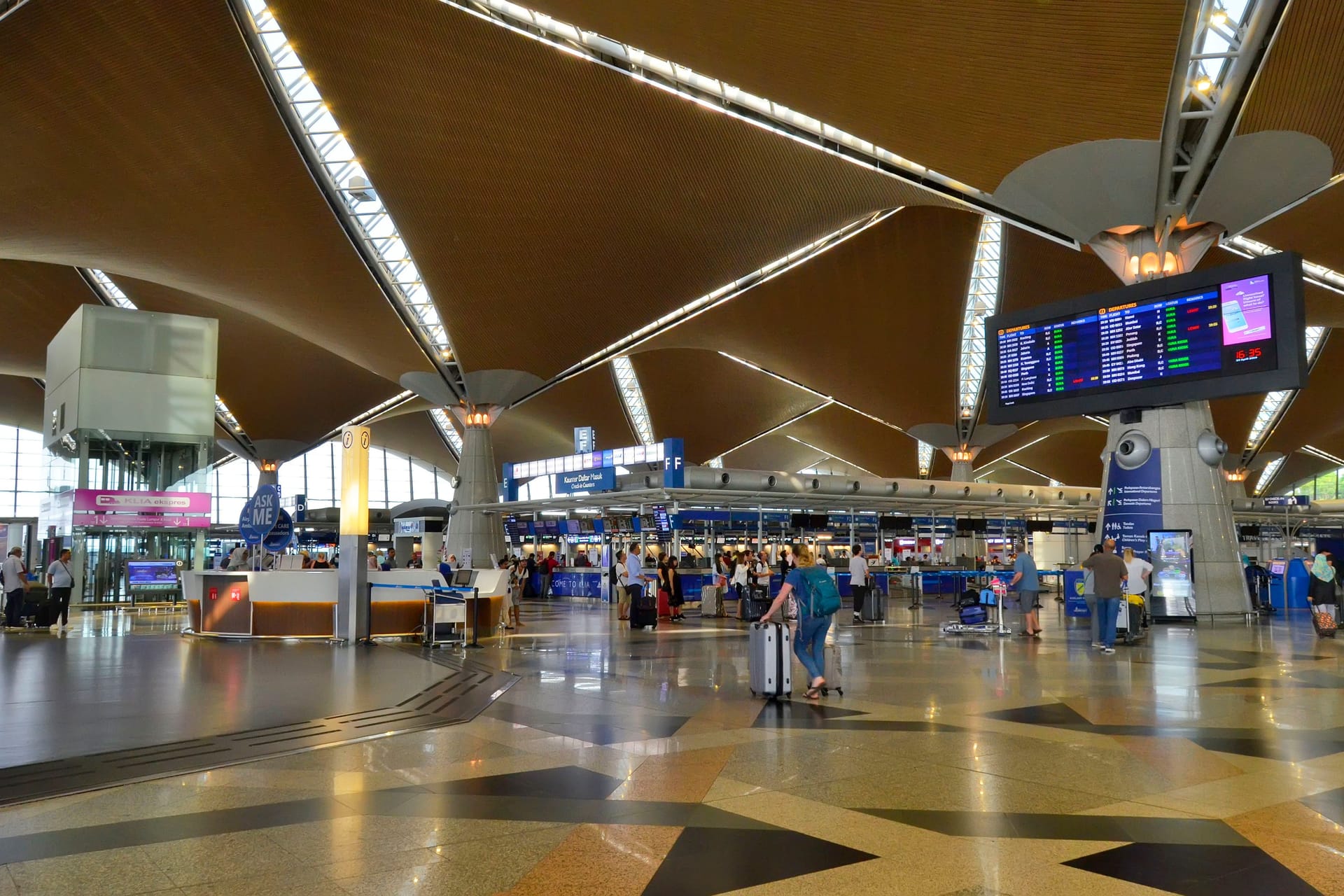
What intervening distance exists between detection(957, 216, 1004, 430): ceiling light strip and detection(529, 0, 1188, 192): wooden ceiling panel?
47.4 feet

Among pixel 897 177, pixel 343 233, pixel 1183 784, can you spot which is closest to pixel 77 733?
pixel 1183 784

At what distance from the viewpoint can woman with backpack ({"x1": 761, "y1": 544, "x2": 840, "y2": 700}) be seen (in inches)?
376

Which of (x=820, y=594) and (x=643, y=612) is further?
(x=643, y=612)

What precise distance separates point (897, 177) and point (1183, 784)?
62.7 ft

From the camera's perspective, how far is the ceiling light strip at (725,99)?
19.8 m

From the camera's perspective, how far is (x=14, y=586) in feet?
63.3

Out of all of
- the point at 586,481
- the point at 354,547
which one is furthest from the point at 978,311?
the point at 354,547

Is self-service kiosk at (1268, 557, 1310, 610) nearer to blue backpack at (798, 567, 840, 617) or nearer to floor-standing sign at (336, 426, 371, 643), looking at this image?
blue backpack at (798, 567, 840, 617)

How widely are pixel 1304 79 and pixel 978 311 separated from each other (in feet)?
78.3

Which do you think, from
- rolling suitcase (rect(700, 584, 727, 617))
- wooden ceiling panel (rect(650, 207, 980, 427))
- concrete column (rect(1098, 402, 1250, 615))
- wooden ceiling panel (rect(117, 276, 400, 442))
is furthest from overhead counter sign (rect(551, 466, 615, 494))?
wooden ceiling panel (rect(117, 276, 400, 442))

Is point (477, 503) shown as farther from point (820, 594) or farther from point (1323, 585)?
point (820, 594)

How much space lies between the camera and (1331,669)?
37.4 ft

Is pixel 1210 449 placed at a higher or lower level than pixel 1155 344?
lower

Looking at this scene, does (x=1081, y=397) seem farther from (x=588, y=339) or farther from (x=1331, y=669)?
(x=588, y=339)
